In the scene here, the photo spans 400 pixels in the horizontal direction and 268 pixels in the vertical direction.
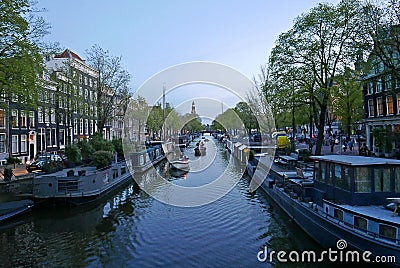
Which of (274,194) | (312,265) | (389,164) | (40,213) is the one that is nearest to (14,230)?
(40,213)

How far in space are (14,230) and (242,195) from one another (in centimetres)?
1415

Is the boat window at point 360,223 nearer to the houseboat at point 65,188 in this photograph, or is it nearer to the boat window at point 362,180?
the boat window at point 362,180

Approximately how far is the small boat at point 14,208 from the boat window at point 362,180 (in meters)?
16.3

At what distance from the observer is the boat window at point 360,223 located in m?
11.2

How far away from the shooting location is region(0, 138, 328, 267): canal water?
41.4 ft

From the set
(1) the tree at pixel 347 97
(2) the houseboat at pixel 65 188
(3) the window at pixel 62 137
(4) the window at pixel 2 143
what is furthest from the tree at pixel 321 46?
(3) the window at pixel 62 137

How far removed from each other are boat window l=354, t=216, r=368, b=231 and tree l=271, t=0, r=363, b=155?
20.0 meters

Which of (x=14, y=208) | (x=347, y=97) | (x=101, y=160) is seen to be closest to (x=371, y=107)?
(x=347, y=97)

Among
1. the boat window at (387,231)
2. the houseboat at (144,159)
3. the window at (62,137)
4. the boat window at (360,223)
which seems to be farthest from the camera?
the window at (62,137)

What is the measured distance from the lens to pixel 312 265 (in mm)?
12102

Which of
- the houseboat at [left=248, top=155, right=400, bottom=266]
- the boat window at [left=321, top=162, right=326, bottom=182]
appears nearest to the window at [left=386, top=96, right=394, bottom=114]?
the houseboat at [left=248, top=155, right=400, bottom=266]

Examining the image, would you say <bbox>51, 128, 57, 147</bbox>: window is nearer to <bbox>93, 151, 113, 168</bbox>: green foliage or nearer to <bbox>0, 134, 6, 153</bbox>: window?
<bbox>0, 134, 6, 153</bbox>: window

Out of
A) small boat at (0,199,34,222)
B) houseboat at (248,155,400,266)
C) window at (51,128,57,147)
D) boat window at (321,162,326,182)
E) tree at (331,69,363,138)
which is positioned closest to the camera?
houseboat at (248,155,400,266)

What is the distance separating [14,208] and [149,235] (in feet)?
27.0
